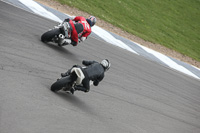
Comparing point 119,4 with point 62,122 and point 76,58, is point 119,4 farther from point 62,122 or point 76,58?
point 62,122

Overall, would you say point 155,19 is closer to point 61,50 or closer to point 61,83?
point 61,50

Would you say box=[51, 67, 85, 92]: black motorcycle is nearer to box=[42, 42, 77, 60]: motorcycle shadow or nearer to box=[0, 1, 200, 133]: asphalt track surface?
box=[0, 1, 200, 133]: asphalt track surface

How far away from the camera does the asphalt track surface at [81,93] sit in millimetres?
6184

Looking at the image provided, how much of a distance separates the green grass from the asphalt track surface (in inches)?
221

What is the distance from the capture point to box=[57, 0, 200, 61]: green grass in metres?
20.2

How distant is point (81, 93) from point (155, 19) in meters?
17.7

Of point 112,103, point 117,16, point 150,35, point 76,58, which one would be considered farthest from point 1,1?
point 150,35

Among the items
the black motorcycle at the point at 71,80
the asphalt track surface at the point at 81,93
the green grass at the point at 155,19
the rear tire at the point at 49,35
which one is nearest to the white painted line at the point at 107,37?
the asphalt track surface at the point at 81,93

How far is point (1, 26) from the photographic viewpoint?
10.0 m

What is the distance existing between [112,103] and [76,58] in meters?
2.61

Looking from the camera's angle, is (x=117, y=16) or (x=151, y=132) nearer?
(x=151, y=132)

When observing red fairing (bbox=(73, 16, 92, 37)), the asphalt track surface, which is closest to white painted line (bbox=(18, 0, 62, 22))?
the asphalt track surface

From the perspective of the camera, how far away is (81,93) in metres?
8.53

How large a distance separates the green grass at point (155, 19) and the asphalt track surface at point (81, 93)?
Answer: 5.60 meters
